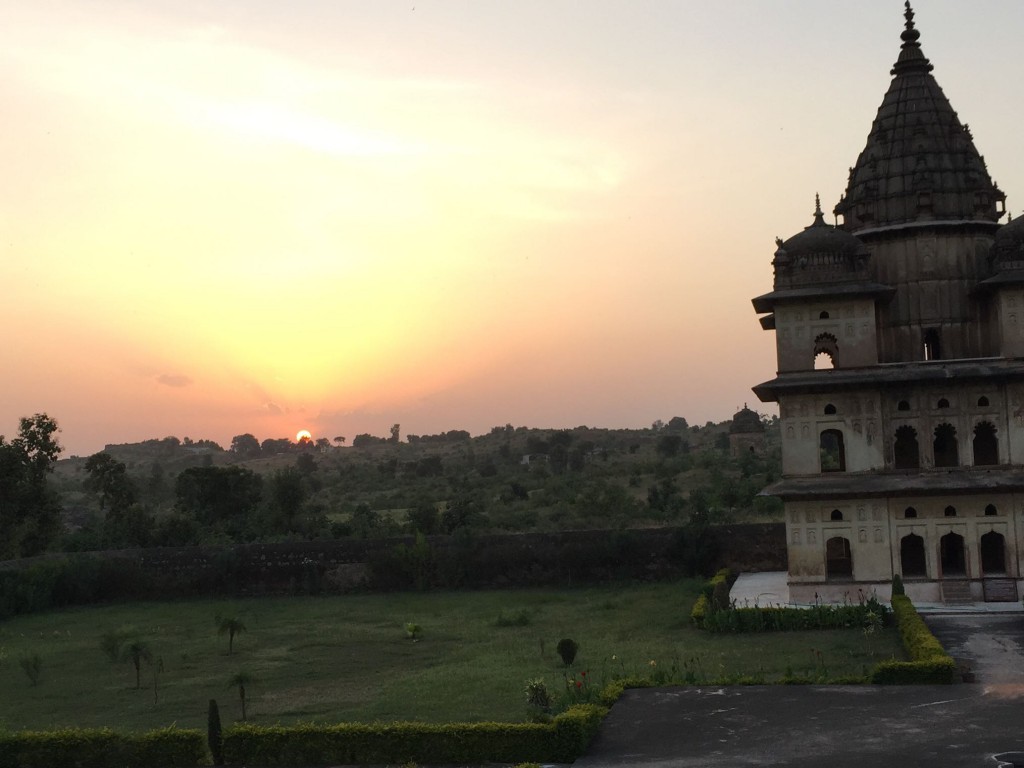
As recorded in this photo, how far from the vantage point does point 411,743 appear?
21.4 m

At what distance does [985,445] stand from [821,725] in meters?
21.1

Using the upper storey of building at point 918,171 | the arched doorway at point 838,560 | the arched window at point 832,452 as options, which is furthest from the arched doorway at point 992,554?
the upper storey of building at point 918,171

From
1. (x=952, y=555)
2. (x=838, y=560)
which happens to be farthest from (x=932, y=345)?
(x=838, y=560)

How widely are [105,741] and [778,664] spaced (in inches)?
580

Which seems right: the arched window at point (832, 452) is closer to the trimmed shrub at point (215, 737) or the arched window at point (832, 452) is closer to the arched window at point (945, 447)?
the arched window at point (945, 447)

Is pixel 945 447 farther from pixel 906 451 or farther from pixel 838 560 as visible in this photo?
pixel 838 560

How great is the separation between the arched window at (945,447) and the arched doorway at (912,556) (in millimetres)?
2536

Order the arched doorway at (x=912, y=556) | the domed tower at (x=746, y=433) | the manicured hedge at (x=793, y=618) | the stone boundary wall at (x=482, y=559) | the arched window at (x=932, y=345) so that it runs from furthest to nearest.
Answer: the domed tower at (x=746, y=433) < the stone boundary wall at (x=482, y=559) < the arched window at (x=932, y=345) < the arched doorway at (x=912, y=556) < the manicured hedge at (x=793, y=618)

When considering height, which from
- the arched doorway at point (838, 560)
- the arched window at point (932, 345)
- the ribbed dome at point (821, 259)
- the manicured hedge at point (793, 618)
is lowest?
the manicured hedge at point (793, 618)

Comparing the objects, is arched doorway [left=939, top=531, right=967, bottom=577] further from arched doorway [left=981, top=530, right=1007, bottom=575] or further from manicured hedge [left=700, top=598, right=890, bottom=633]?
manicured hedge [left=700, top=598, right=890, bottom=633]

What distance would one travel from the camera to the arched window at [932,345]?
39781mm

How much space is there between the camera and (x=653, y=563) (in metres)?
47.7

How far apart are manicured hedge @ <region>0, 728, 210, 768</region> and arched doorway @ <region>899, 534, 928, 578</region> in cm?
2347

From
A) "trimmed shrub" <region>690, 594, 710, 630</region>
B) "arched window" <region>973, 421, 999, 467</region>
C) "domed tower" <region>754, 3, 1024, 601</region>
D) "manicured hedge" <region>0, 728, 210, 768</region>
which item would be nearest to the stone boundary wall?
"domed tower" <region>754, 3, 1024, 601</region>
